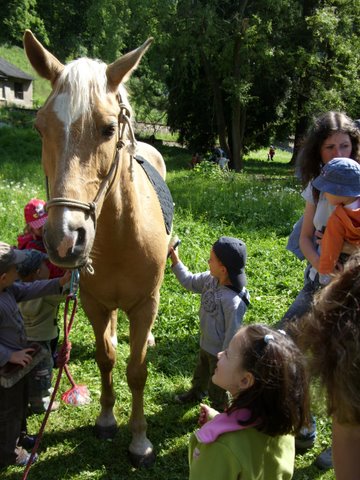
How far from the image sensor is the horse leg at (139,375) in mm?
2776

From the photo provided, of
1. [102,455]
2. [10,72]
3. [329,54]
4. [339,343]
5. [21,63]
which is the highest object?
[21,63]

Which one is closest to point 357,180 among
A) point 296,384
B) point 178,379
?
point 296,384

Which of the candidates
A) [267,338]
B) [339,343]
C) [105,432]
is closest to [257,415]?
[267,338]

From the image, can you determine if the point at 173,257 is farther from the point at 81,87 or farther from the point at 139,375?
the point at 81,87

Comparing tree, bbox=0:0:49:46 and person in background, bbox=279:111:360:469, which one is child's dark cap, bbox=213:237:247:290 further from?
tree, bbox=0:0:49:46

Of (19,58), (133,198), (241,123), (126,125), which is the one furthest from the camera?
(19,58)

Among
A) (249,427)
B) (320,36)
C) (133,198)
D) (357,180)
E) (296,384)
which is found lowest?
(249,427)

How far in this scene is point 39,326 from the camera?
312 cm

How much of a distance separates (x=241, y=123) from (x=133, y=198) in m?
18.7

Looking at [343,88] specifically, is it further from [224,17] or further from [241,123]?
[224,17]

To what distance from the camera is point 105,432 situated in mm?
2957

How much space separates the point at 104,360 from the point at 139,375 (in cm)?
29

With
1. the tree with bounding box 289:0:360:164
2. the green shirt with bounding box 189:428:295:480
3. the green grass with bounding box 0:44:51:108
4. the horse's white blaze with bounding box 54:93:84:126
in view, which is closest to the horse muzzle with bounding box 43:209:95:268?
the horse's white blaze with bounding box 54:93:84:126

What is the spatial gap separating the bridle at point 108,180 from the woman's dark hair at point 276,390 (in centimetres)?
94
